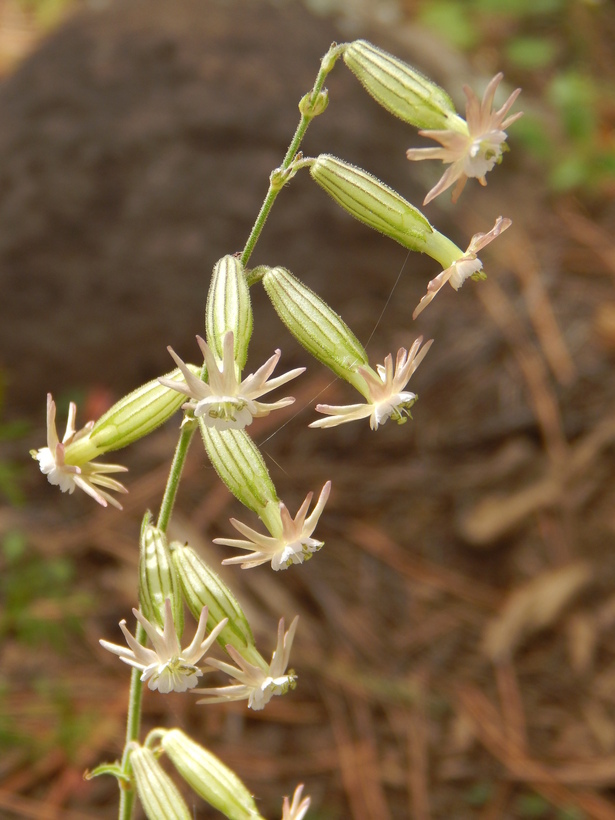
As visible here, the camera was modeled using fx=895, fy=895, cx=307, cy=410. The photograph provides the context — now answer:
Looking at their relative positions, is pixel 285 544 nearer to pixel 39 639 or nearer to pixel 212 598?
pixel 212 598

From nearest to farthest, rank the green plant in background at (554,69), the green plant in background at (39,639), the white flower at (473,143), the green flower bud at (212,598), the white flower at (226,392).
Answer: the white flower at (226,392), the white flower at (473,143), the green flower bud at (212,598), the green plant in background at (39,639), the green plant in background at (554,69)

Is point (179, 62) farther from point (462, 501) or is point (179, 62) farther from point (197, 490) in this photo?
point (462, 501)

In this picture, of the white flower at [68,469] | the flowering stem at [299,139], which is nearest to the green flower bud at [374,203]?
the flowering stem at [299,139]

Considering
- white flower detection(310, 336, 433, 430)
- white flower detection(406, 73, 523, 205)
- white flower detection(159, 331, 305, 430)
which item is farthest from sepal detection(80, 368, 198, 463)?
white flower detection(406, 73, 523, 205)

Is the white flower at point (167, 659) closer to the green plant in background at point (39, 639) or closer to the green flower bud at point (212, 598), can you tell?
the green flower bud at point (212, 598)

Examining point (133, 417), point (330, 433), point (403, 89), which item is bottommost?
point (133, 417)

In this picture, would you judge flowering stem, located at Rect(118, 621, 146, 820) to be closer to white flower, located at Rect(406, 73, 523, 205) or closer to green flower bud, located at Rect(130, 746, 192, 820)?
green flower bud, located at Rect(130, 746, 192, 820)

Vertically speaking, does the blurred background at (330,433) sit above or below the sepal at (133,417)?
above

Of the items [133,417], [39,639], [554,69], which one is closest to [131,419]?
[133,417]
